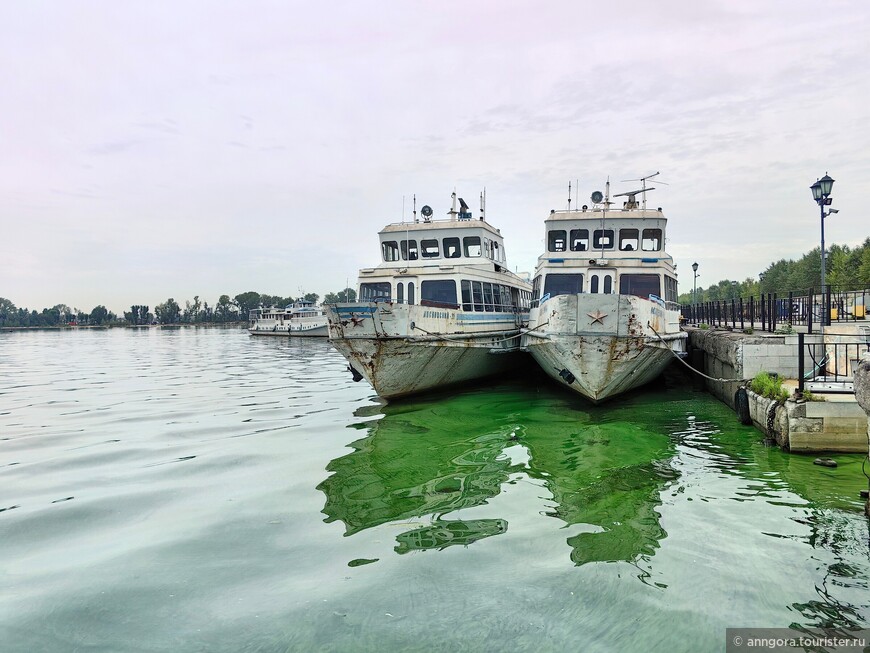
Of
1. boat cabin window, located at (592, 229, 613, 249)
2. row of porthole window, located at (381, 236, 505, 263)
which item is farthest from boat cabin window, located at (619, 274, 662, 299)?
row of porthole window, located at (381, 236, 505, 263)

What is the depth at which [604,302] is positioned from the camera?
42.9 feet

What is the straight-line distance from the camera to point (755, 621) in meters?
4.75

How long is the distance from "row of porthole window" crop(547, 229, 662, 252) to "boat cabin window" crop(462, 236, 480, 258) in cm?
244

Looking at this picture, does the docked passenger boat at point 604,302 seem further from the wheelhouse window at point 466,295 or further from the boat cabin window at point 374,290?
the boat cabin window at point 374,290

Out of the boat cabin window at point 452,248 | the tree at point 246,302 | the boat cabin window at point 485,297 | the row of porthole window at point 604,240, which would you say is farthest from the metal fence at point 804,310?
the tree at point 246,302

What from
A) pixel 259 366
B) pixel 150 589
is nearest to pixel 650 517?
pixel 150 589

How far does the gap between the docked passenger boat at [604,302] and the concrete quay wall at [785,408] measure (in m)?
1.58

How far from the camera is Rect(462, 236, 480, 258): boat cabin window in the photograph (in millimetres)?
19797

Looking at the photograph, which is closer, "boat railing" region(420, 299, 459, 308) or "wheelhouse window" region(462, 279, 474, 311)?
"boat railing" region(420, 299, 459, 308)

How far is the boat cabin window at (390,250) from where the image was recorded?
66.1 ft

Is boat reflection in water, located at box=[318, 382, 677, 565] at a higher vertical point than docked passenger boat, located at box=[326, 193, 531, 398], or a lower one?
lower

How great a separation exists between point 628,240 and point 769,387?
936 centimetres

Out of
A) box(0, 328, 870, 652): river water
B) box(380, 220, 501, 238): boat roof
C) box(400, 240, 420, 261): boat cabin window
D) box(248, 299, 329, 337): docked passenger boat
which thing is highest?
box(380, 220, 501, 238): boat roof

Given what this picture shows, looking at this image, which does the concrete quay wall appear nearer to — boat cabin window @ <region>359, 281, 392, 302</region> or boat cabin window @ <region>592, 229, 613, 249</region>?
boat cabin window @ <region>592, 229, 613, 249</region>
